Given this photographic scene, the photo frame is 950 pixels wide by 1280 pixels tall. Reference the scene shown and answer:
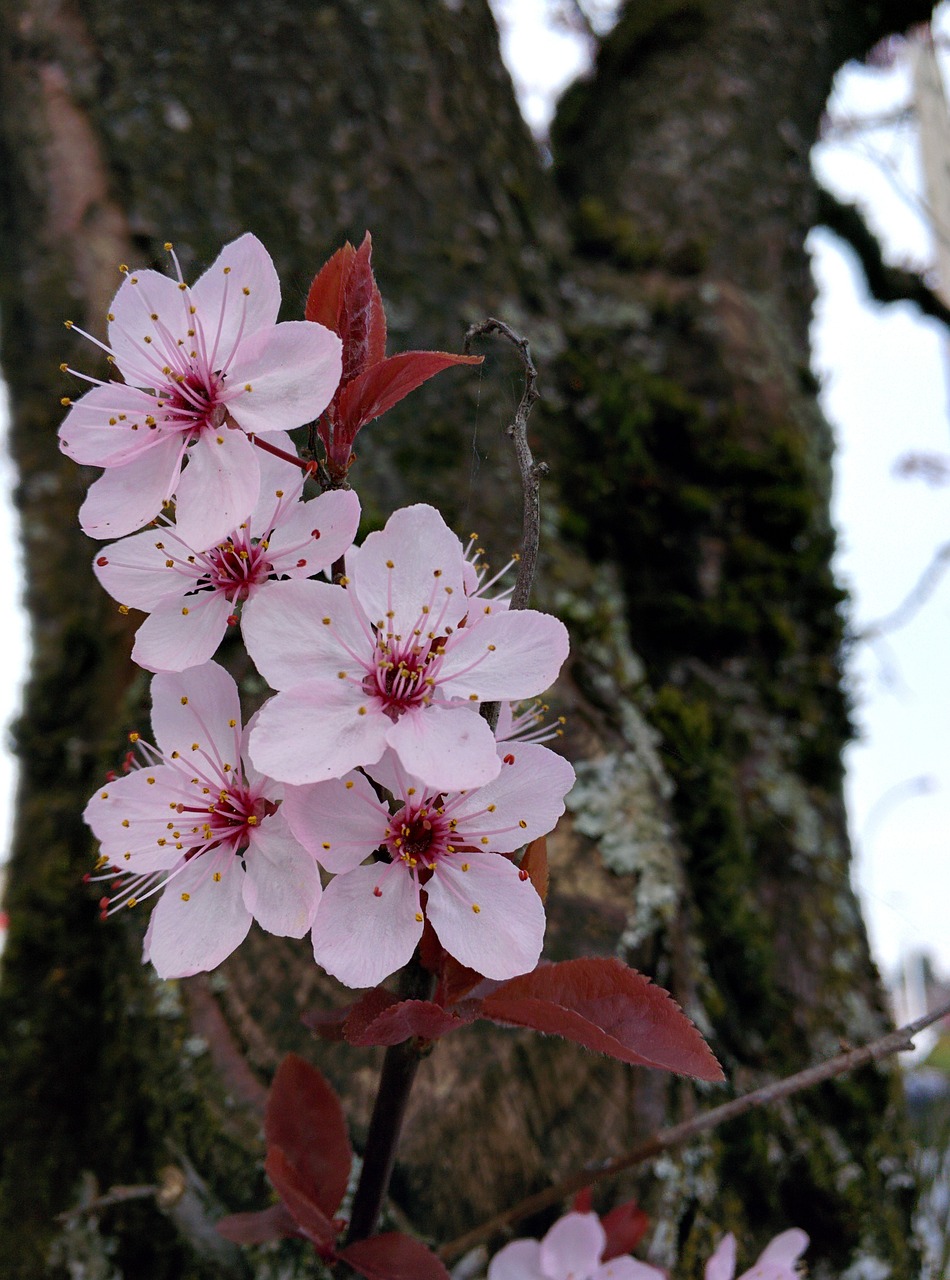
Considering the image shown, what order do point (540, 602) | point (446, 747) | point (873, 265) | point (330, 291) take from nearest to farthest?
point (446, 747)
point (330, 291)
point (540, 602)
point (873, 265)

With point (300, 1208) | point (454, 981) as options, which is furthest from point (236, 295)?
point (300, 1208)

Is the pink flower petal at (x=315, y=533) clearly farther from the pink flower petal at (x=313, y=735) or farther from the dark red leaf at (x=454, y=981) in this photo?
the dark red leaf at (x=454, y=981)

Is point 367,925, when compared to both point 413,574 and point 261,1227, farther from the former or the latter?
point 261,1227

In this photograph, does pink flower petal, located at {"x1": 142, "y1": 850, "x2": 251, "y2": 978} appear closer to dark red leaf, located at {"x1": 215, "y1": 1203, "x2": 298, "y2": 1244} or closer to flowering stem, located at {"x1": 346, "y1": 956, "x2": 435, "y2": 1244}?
flowering stem, located at {"x1": 346, "y1": 956, "x2": 435, "y2": 1244}

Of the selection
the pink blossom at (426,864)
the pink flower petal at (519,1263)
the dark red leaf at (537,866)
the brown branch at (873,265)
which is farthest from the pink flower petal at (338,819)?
the brown branch at (873,265)

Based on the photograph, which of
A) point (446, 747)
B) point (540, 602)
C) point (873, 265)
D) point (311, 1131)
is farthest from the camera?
point (873, 265)

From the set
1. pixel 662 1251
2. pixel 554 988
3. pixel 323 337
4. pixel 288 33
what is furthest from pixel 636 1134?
pixel 288 33
